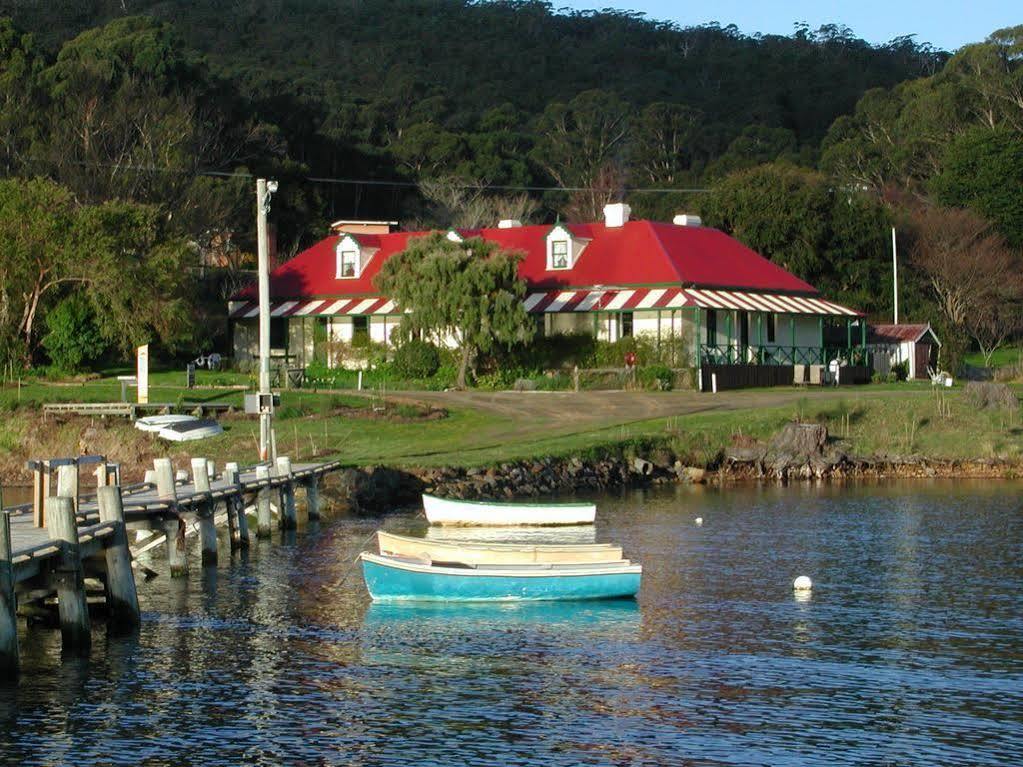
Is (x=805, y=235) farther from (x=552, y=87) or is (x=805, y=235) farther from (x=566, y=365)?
(x=552, y=87)

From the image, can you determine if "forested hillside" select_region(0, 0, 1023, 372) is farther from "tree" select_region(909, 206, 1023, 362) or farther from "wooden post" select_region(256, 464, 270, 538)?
"wooden post" select_region(256, 464, 270, 538)


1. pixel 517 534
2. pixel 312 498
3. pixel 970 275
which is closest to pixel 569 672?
pixel 517 534

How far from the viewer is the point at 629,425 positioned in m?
54.2

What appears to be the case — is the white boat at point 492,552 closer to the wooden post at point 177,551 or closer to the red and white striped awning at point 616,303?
the wooden post at point 177,551

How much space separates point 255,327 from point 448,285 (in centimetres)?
1432


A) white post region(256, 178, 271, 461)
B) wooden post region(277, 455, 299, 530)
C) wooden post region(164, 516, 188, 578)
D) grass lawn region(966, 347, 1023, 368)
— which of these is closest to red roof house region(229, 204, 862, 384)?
grass lawn region(966, 347, 1023, 368)

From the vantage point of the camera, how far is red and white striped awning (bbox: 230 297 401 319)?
72.4 meters

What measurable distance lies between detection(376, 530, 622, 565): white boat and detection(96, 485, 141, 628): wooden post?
512 centimetres

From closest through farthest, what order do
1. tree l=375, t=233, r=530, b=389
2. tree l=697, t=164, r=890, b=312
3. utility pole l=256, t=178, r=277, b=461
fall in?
utility pole l=256, t=178, r=277, b=461 → tree l=375, t=233, r=530, b=389 → tree l=697, t=164, r=890, b=312

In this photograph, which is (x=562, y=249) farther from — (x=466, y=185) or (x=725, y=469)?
(x=466, y=185)

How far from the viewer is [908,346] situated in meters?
78.9

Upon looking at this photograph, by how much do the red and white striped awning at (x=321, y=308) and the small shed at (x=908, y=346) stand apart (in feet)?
77.7

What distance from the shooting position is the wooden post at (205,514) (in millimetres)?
33188

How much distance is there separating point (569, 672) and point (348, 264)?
5634 centimetres
